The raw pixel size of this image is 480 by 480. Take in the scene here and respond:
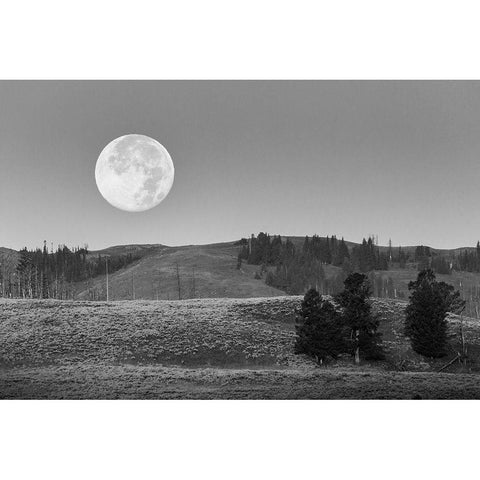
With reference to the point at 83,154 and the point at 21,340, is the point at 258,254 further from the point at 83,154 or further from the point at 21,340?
the point at 21,340

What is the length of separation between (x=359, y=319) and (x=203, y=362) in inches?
205

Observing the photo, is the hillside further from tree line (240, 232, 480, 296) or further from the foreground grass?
the foreground grass

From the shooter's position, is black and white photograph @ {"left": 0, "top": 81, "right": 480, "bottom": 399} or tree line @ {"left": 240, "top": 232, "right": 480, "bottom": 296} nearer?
black and white photograph @ {"left": 0, "top": 81, "right": 480, "bottom": 399}

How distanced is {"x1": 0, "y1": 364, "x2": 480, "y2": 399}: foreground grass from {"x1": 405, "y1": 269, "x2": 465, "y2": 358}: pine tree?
39.9 inches

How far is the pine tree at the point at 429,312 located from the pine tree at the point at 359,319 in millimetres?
1169

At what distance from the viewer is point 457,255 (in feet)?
69.7

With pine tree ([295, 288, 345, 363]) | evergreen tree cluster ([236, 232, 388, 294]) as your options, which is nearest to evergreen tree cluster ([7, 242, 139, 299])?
evergreen tree cluster ([236, 232, 388, 294])

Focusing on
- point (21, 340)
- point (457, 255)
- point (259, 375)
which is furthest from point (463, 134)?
point (21, 340)

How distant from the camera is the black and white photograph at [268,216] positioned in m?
20.5

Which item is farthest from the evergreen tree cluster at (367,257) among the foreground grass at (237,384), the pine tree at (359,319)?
the foreground grass at (237,384)

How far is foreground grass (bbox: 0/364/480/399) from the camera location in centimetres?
1984

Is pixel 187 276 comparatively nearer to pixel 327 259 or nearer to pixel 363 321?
pixel 327 259

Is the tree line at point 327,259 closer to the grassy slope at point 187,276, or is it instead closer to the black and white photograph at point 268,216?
the black and white photograph at point 268,216

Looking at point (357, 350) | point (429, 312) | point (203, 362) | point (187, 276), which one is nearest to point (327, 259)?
point (357, 350)
